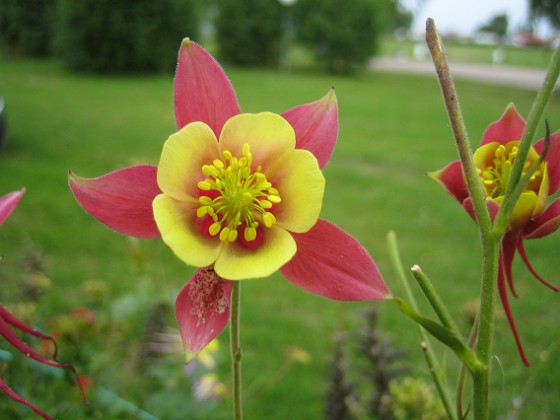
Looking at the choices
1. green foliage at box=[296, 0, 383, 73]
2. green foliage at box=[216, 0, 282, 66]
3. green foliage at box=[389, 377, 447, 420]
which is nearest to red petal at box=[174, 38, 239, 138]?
green foliage at box=[389, 377, 447, 420]

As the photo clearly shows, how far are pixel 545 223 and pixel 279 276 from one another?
3.28m

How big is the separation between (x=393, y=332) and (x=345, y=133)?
15.8ft

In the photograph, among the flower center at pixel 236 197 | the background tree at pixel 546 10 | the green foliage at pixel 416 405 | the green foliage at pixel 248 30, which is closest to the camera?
the flower center at pixel 236 197

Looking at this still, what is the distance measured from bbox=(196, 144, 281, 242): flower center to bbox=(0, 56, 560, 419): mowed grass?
0.62 ft

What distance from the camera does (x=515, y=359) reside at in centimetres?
240

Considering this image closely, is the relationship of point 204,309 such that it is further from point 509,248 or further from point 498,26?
point 498,26

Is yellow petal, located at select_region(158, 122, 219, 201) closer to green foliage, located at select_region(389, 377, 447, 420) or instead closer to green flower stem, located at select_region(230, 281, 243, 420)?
green flower stem, located at select_region(230, 281, 243, 420)

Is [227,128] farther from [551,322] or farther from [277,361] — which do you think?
[551,322]

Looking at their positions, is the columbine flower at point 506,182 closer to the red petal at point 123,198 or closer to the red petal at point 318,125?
the red petal at point 318,125

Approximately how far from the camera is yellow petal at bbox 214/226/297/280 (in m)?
0.37

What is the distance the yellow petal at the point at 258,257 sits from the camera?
37 centimetres

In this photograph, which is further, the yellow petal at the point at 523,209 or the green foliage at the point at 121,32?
the green foliage at the point at 121,32

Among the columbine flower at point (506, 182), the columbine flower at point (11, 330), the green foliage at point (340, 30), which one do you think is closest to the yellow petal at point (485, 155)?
the columbine flower at point (506, 182)

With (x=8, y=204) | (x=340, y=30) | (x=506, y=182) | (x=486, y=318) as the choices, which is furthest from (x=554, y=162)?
Answer: (x=340, y=30)
